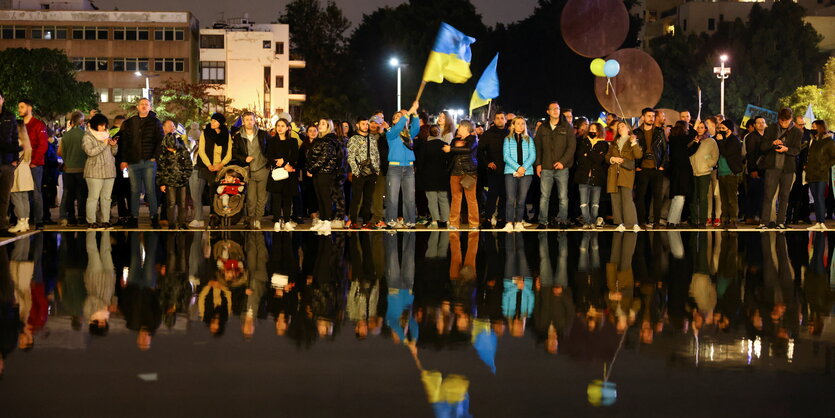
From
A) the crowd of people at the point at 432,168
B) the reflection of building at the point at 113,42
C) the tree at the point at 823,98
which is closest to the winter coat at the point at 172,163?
the crowd of people at the point at 432,168

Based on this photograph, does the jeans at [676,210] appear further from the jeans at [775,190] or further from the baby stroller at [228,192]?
the baby stroller at [228,192]

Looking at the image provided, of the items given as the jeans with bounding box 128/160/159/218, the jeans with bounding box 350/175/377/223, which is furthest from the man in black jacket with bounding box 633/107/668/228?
the jeans with bounding box 128/160/159/218

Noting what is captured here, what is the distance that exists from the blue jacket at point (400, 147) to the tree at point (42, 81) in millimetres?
87725

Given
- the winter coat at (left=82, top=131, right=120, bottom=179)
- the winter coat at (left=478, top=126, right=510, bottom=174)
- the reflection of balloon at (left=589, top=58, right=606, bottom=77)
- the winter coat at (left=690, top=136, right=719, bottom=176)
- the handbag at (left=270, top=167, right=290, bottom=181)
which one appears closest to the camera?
the winter coat at (left=82, top=131, right=120, bottom=179)

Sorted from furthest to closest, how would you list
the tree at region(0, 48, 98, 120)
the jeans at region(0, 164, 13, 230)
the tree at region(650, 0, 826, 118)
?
1. the tree at region(0, 48, 98, 120)
2. the tree at region(650, 0, 826, 118)
3. the jeans at region(0, 164, 13, 230)

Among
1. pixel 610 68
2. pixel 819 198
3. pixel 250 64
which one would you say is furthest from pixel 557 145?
pixel 250 64

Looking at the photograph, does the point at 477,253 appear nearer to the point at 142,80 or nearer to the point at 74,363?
the point at 74,363

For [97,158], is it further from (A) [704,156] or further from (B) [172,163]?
Answer: (A) [704,156]

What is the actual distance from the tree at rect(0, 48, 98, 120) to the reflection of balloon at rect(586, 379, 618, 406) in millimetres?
100276

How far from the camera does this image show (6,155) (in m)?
17.9

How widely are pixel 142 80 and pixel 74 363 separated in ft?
366

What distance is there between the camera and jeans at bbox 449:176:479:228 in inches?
810

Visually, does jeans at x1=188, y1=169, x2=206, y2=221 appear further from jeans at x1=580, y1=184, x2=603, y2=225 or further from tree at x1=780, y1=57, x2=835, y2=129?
tree at x1=780, y1=57, x2=835, y2=129

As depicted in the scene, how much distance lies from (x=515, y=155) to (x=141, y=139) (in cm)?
593
